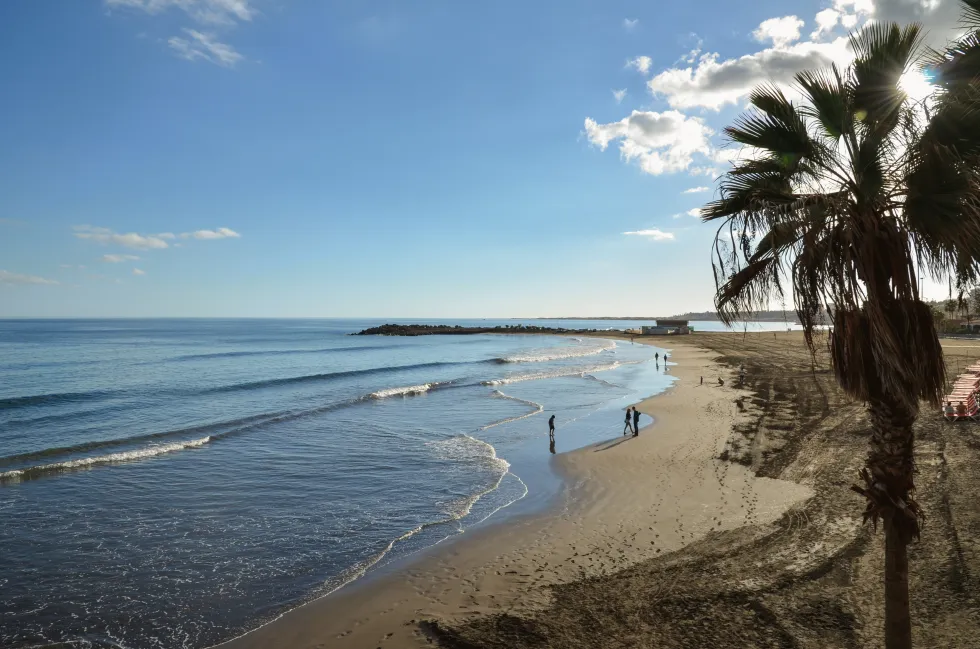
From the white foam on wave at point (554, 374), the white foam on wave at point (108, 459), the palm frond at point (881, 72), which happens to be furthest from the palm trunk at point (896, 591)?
the white foam on wave at point (554, 374)

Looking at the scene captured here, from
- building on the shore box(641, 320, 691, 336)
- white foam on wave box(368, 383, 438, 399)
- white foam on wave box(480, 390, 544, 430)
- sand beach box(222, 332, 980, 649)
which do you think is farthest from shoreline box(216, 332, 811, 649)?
building on the shore box(641, 320, 691, 336)

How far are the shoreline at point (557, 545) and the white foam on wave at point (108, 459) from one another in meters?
15.0

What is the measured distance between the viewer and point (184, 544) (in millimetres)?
12703

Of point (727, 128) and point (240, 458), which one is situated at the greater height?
point (727, 128)

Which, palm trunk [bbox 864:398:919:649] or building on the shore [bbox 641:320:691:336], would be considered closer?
palm trunk [bbox 864:398:919:649]

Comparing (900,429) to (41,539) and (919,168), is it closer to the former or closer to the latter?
(919,168)

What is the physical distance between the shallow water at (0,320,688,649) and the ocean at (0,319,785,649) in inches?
2.4

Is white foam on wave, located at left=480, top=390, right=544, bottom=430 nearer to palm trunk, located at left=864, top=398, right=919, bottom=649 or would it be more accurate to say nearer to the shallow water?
the shallow water

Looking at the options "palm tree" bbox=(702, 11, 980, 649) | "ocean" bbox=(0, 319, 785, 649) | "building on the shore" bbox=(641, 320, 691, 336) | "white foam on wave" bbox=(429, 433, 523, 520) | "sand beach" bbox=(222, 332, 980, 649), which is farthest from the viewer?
"building on the shore" bbox=(641, 320, 691, 336)

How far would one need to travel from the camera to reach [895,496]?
16.7 ft

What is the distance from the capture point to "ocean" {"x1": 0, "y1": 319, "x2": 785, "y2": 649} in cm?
1014

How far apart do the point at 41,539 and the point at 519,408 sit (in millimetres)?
22822

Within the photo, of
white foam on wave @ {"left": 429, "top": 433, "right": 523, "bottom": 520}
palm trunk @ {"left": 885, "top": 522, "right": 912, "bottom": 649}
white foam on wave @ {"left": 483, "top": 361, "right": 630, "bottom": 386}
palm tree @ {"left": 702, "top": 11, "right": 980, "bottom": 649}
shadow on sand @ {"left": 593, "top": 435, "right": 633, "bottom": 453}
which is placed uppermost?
palm tree @ {"left": 702, "top": 11, "right": 980, "bottom": 649}

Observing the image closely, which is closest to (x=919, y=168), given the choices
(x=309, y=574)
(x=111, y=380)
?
(x=309, y=574)
